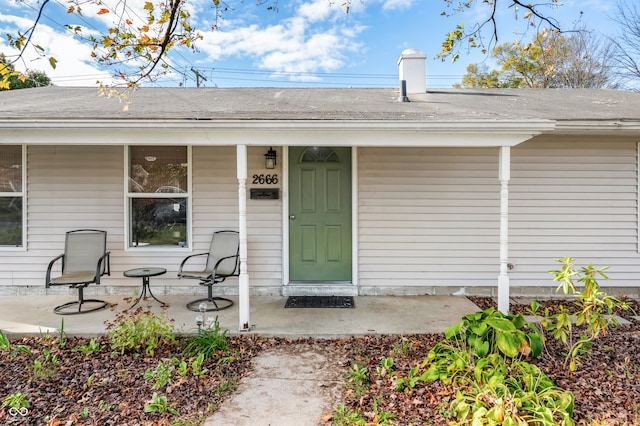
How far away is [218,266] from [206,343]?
5.04 ft

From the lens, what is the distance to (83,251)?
16.1ft

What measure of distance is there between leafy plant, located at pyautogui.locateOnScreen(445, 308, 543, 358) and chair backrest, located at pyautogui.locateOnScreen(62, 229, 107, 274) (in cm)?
449

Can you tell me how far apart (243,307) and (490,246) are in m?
3.50

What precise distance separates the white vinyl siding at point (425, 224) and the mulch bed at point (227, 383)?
5.11 ft

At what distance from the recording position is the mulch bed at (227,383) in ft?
8.00

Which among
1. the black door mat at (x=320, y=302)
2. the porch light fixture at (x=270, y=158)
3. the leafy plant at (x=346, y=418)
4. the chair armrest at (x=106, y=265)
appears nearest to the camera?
the leafy plant at (x=346, y=418)

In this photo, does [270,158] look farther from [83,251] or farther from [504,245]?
[504,245]

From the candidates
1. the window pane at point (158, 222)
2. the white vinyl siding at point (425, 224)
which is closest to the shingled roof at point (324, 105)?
the white vinyl siding at point (425, 224)

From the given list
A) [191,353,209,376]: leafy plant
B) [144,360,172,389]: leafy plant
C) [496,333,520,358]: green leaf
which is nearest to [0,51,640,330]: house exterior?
[191,353,209,376]: leafy plant

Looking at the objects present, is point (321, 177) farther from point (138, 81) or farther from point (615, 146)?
point (615, 146)

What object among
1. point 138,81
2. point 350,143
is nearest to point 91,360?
point 138,81

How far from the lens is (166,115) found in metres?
4.06

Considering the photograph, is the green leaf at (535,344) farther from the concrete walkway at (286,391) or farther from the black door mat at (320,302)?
the black door mat at (320,302)

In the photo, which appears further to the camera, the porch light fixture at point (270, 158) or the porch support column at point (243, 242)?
the porch light fixture at point (270, 158)
